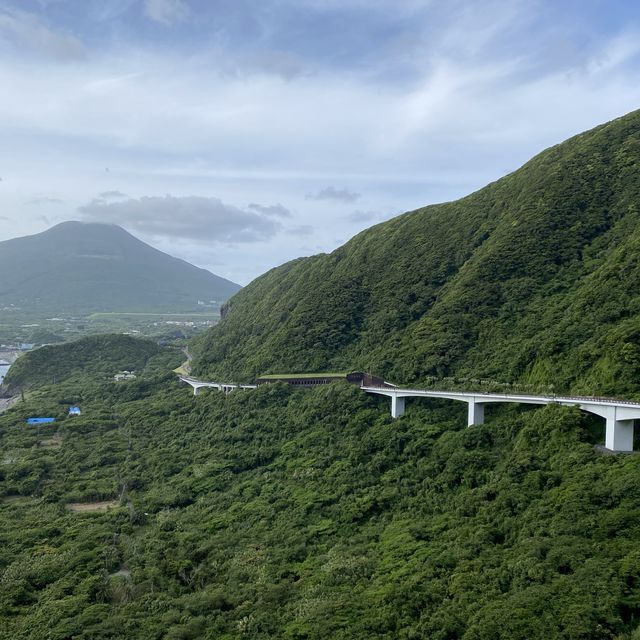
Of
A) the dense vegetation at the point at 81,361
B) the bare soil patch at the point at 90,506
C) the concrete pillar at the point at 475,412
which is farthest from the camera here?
the dense vegetation at the point at 81,361

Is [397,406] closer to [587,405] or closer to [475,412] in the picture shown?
[475,412]

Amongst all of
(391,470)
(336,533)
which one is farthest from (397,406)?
(336,533)

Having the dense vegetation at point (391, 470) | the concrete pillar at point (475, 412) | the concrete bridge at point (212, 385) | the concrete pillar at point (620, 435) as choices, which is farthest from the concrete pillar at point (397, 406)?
the concrete bridge at point (212, 385)

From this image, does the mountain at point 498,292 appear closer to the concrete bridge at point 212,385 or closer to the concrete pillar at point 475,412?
the concrete bridge at point 212,385

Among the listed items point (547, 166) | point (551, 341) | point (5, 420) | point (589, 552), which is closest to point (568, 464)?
point (589, 552)

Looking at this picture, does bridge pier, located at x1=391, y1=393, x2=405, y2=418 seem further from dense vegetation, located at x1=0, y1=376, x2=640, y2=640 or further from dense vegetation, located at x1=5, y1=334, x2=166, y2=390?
dense vegetation, located at x1=5, y1=334, x2=166, y2=390

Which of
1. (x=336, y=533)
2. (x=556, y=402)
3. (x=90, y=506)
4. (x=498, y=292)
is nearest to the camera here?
(x=336, y=533)

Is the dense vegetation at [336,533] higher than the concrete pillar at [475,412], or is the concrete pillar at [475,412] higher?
the concrete pillar at [475,412]
